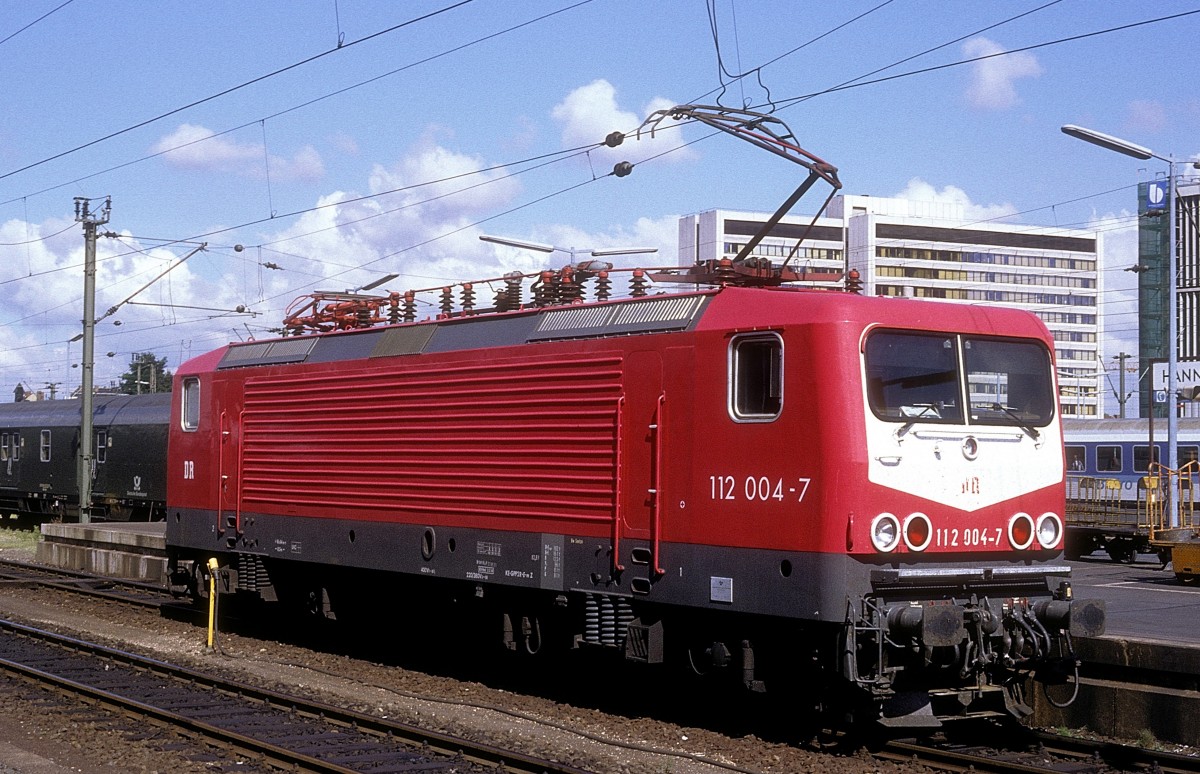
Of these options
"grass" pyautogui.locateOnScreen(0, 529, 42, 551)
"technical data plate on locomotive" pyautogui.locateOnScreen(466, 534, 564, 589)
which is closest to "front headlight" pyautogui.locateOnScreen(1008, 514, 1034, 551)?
"technical data plate on locomotive" pyautogui.locateOnScreen(466, 534, 564, 589)

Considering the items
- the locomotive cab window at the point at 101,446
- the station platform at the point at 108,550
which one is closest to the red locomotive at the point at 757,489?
the station platform at the point at 108,550

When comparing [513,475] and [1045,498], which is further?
[513,475]

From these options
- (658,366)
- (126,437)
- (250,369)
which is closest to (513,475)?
(658,366)

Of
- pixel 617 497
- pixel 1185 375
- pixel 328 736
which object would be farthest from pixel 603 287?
pixel 1185 375

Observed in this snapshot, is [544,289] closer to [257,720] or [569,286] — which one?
[569,286]

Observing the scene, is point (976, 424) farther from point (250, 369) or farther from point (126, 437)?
point (126, 437)

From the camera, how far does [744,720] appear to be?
12.1 metres

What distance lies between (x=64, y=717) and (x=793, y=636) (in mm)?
6647

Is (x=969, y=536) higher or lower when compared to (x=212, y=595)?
higher

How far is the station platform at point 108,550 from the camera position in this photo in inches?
969

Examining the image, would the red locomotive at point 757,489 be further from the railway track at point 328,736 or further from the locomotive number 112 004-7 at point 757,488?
the railway track at point 328,736

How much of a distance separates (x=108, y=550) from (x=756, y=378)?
18679mm

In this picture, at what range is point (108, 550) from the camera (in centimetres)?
2622

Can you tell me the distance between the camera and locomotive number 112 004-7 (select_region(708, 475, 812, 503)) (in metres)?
10.7
